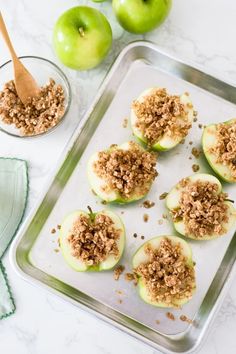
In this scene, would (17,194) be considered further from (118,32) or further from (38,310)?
(118,32)

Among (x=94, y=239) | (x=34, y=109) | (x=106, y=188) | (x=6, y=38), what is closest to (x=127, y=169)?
(x=106, y=188)

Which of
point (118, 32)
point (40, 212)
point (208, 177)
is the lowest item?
point (40, 212)

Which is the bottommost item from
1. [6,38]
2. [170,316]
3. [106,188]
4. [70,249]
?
[170,316]

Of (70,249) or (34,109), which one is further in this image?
(34,109)

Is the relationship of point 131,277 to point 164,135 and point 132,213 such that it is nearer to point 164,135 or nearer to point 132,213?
point 132,213

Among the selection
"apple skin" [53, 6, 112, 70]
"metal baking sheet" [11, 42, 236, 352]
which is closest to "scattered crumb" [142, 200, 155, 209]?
"metal baking sheet" [11, 42, 236, 352]

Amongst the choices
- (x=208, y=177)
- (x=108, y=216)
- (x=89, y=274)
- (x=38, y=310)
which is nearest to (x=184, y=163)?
(x=208, y=177)

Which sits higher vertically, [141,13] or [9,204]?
[141,13]
